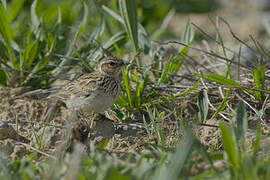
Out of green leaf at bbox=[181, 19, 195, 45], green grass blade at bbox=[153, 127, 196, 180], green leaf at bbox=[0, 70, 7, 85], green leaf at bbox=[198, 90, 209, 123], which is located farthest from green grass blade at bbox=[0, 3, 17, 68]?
green grass blade at bbox=[153, 127, 196, 180]

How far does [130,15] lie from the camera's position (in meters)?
5.27

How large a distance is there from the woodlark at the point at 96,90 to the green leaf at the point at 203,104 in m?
0.91

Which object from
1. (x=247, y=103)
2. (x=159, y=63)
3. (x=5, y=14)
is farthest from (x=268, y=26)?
(x=5, y=14)

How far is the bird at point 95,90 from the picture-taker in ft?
16.0

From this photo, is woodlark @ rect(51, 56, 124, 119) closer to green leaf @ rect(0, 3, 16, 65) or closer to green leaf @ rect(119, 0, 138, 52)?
green leaf @ rect(119, 0, 138, 52)

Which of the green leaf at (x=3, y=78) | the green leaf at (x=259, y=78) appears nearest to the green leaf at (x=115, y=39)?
the green leaf at (x=3, y=78)

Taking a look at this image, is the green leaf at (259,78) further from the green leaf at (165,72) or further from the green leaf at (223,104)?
the green leaf at (165,72)

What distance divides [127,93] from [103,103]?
0.30m

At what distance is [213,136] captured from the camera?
4.36m

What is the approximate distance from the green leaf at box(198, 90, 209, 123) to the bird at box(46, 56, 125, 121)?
2.99 feet

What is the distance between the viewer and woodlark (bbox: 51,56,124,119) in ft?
16.0

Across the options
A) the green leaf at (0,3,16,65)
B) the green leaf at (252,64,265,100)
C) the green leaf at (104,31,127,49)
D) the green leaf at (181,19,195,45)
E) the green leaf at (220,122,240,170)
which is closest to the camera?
the green leaf at (220,122,240,170)

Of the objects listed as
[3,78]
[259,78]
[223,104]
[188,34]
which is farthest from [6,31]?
[259,78]

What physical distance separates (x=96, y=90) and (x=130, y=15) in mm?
988
